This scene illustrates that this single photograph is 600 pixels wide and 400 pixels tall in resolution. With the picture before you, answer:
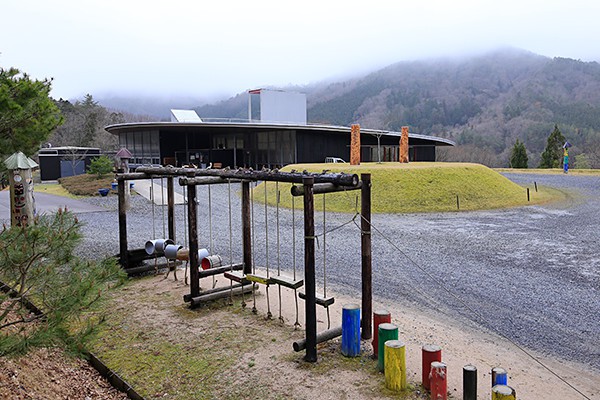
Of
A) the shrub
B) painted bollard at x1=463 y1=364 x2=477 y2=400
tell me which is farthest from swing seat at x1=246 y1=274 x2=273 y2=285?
the shrub

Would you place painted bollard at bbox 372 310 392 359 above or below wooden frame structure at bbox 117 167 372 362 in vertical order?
below

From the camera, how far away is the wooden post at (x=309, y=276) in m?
5.00

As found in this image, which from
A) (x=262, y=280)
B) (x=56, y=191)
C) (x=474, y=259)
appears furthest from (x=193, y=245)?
(x=56, y=191)

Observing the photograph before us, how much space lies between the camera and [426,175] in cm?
2047

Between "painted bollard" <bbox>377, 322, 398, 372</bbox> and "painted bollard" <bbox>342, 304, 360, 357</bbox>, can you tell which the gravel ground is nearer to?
"painted bollard" <bbox>342, 304, 360, 357</bbox>

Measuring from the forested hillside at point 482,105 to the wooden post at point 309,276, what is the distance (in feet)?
168

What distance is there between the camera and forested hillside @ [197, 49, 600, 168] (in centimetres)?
6638

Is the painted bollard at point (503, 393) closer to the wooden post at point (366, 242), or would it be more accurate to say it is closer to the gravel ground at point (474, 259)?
the wooden post at point (366, 242)

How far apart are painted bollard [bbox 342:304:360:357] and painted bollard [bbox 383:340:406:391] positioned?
0.70 m

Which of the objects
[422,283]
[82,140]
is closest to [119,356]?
[422,283]

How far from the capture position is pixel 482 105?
94312mm

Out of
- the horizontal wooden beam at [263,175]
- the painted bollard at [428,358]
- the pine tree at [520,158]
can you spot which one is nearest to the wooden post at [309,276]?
the horizontal wooden beam at [263,175]

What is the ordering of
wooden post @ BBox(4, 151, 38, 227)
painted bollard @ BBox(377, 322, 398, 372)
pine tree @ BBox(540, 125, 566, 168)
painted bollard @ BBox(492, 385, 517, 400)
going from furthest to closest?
1. pine tree @ BBox(540, 125, 566, 168)
2. wooden post @ BBox(4, 151, 38, 227)
3. painted bollard @ BBox(377, 322, 398, 372)
4. painted bollard @ BBox(492, 385, 517, 400)

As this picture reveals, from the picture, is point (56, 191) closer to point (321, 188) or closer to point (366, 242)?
point (321, 188)
